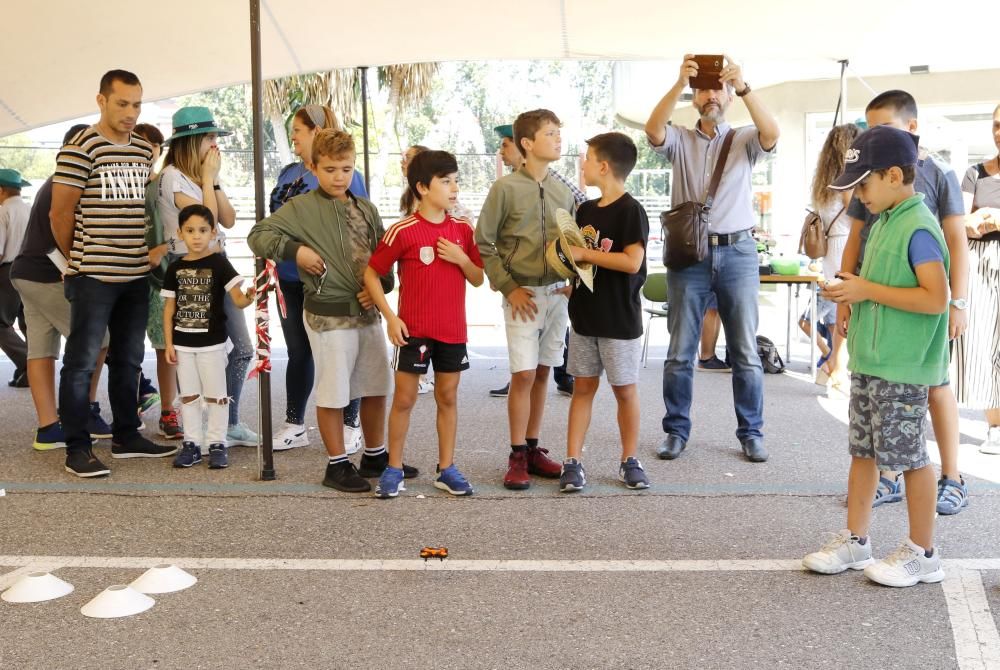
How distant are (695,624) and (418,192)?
2.46 meters

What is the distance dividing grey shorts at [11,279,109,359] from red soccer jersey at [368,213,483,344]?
2.39 meters

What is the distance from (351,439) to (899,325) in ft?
11.0

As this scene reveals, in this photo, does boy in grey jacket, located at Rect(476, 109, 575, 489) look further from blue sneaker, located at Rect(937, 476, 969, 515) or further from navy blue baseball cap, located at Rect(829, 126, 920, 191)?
blue sneaker, located at Rect(937, 476, 969, 515)

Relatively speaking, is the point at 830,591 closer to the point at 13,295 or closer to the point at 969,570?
the point at 969,570

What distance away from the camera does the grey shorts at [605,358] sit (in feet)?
16.9

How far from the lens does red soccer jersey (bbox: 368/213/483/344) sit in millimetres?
4961

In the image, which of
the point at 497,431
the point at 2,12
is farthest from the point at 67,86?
the point at 497,431

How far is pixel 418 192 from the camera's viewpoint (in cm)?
502

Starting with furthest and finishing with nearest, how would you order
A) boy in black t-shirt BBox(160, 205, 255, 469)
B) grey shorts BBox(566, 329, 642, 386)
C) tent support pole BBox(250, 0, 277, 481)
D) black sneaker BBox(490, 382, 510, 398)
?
black sneaker BBox(490, 382, 510, 398)
boy in black t-shirt BBox(160, 205, 255, 469)
tent support pole BBox(250, 0, 277, 481)
grey shorts BBox(566, 329, 642, 386)

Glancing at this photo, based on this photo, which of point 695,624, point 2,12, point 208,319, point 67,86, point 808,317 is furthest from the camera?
point 808,317

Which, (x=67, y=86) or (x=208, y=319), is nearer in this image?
(x=208, y=319)

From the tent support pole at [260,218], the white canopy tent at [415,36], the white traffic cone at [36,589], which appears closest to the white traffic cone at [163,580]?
the white traffic cone at [36,589]

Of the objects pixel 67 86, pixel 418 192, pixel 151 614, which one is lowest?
pixel 151 614

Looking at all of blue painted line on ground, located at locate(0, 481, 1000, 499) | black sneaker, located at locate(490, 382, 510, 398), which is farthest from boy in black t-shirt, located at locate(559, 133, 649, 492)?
black sneaker, located at locate(490, 382, 510, 398)
